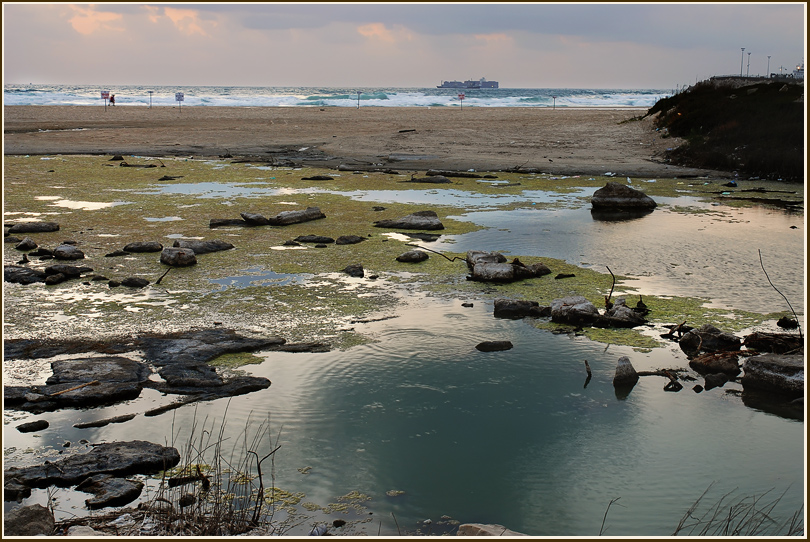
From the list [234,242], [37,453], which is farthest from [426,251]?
[37,453]

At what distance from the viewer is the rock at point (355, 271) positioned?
27.1 ft

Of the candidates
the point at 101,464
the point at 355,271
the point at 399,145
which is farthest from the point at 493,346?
the point at 399,145

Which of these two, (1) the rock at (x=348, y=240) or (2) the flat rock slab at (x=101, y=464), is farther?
(1) the rock at (x=348, y=240)

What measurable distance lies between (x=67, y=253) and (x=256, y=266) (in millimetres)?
2305

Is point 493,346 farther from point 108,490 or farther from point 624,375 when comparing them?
point 108,490

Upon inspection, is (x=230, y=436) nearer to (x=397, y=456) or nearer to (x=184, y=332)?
(x=397, y=456)

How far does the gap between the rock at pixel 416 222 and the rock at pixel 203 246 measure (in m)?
2.62

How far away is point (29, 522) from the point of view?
330cm

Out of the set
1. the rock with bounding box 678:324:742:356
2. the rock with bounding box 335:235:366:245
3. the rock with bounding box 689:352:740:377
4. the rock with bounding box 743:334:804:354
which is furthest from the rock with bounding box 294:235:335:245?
the rock with bounding box 743:334:804:354

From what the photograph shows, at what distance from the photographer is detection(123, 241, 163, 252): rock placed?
9227mm

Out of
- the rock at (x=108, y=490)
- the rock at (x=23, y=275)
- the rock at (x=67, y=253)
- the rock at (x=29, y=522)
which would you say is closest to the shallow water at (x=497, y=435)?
the rock at (x=108, y=490)

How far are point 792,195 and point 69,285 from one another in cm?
1390

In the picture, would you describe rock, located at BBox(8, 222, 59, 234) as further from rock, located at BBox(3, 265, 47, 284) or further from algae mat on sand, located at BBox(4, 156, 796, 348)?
rock, located at BBox(3, 265, 47, 284)

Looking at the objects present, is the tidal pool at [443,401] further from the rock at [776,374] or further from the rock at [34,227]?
the rock at [34,227]
